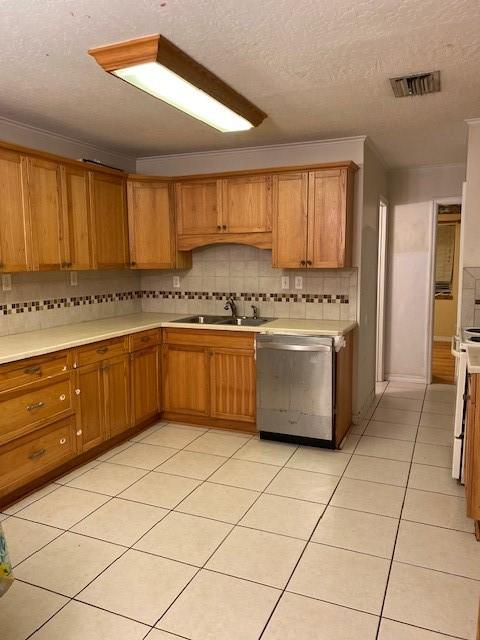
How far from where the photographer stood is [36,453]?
2914 millimetres

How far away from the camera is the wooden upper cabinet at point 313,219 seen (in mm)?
3768

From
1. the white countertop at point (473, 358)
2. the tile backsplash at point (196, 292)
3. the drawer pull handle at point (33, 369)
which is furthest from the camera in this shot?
the tile backsplash at point (196, 292)

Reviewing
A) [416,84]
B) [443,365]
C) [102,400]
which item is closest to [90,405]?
[102,400]

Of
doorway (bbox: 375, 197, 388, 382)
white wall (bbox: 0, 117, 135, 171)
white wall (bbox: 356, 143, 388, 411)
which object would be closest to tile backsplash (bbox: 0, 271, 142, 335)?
white wall (bbox: 0, 117, 135, 171)

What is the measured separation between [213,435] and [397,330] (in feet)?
9.07

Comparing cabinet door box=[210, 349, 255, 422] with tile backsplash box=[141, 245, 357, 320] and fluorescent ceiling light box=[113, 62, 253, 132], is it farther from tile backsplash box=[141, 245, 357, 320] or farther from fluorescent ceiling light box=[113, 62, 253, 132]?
fluorescent ceiling light box=[113, 62, 253, 132]

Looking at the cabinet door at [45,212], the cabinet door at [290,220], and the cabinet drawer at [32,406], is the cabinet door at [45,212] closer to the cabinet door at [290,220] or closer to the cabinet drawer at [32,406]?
the cabinet drawer at [32,406]

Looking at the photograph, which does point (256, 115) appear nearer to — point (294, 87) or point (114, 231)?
point (294, 87)

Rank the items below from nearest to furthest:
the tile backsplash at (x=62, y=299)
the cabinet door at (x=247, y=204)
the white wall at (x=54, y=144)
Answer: the white wall at (x=54, y=144) → the tile backsplash at (x=62, y=299) → the cabinet door at (x=247, y=204)

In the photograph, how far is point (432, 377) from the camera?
576 centimetres

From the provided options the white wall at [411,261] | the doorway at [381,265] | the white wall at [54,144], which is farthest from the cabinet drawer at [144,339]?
the white wall at [411,261]

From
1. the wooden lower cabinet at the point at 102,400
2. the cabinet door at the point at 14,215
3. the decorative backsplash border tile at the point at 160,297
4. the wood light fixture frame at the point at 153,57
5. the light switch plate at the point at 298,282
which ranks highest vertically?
the wood light fixture frame at the point at 153,57

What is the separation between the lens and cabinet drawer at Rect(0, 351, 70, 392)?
2686 millimetres

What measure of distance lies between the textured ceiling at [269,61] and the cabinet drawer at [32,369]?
159 cm
